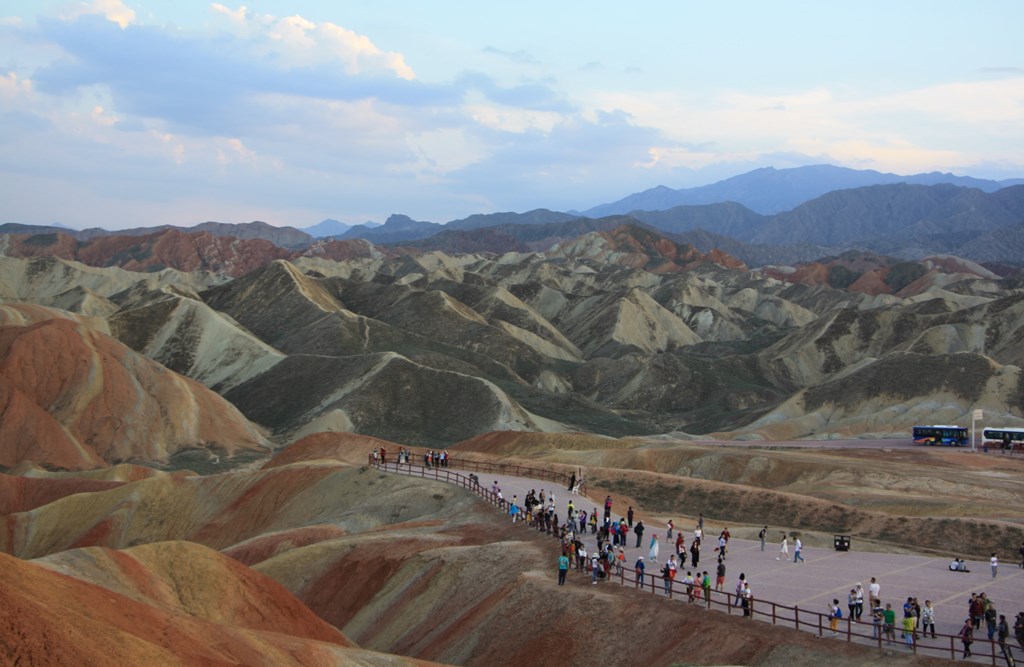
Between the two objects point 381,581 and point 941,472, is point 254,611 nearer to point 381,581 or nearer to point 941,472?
point 381,581

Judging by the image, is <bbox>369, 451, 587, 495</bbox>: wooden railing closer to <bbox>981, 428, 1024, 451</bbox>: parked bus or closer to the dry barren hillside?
the dry barren hillside

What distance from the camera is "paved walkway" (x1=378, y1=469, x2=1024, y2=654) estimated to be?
35.6 m

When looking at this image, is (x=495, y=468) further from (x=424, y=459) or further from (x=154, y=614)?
(x=154, y=614)

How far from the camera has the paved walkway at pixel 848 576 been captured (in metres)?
35.6

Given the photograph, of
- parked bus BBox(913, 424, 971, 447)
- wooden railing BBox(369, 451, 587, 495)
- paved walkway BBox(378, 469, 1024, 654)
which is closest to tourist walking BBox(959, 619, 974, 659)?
paved walkway BBox(378, 469, 1024, 654)

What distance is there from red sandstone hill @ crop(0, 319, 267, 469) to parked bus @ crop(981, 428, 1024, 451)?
2726 inches

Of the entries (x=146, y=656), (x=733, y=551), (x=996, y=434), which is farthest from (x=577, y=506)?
(x=996, y=434)

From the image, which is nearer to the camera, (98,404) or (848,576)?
(848,576)

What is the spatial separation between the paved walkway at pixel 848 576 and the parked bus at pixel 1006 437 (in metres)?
49.5

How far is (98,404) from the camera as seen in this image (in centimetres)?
10706

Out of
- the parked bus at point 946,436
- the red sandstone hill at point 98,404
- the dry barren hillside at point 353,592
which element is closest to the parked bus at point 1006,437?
the parked bus at point 946,436

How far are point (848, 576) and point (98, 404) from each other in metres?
85.8

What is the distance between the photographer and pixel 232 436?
11012 cm

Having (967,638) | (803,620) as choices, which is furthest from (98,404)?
(967,638)
